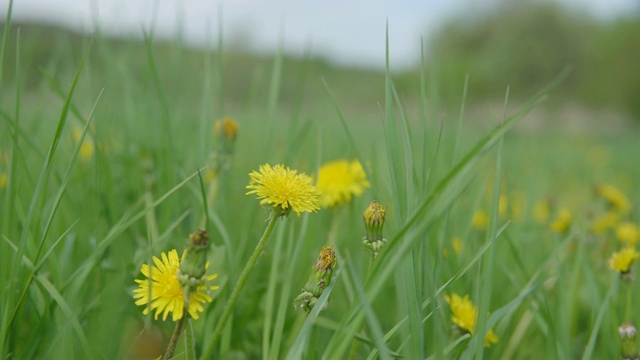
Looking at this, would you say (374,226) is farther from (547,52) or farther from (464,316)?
(547,52)

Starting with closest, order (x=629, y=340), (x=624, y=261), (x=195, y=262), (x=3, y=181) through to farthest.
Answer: (x=195, y=262)
(x=629, y=340)
(x=624, y=261)
(x=3, y=181)

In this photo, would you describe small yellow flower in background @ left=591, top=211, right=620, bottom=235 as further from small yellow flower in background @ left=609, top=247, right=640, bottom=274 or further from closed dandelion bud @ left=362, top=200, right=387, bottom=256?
closed dandelion bud @ left=362, top=200, right=387, bottom=256

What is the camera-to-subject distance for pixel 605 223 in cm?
119

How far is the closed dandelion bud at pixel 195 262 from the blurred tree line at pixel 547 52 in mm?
10534

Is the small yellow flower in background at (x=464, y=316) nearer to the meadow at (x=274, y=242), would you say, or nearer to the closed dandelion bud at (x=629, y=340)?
the meadow at (x=274, y=242)

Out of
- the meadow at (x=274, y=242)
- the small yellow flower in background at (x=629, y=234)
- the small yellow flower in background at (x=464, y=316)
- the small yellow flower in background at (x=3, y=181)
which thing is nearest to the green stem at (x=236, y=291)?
the meadow at (x=274, y=242)

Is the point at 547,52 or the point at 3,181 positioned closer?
the point at 3,181

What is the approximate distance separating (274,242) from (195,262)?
48 centimetres

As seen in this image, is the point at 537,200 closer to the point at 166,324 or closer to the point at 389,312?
the point at 389,312

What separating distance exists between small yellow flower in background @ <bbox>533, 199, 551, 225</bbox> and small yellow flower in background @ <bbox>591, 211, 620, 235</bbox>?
0.11 metres

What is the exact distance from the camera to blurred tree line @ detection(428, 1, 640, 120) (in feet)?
41.7

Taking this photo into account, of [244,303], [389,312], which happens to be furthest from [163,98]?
[389,312]

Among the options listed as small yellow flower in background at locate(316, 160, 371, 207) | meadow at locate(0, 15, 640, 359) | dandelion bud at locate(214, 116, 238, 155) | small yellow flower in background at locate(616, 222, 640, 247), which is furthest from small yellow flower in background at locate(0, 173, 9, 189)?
small yellow flower in background at locate(616, 222, 640, 247)

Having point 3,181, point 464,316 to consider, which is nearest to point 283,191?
point 464,316
